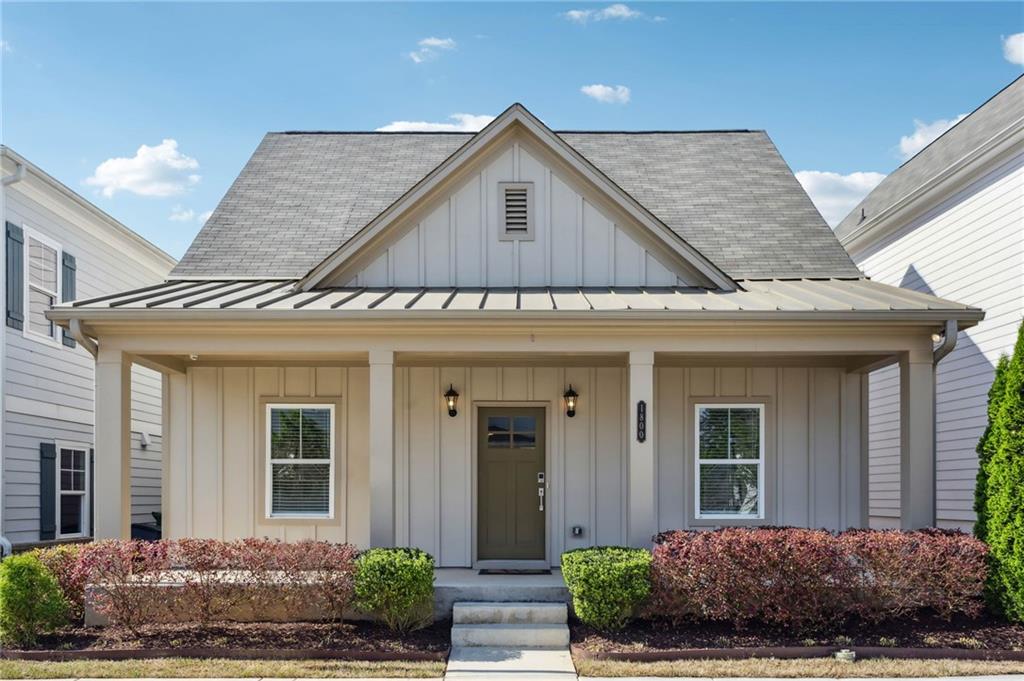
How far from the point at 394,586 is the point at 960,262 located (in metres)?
8.53

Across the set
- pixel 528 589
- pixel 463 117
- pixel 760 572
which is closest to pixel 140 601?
pixel 528 589

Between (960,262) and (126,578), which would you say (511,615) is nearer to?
(126,578)

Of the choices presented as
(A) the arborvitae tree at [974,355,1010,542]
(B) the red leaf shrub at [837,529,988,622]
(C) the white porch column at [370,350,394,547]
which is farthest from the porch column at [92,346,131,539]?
(A) the arborvitae tree at [974,355,1010,542]

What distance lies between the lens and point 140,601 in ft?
27.7

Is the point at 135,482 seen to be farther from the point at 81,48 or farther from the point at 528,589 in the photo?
the point at 528,589

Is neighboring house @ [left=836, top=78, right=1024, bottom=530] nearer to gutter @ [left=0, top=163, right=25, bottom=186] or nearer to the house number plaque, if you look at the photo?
the house number plaque

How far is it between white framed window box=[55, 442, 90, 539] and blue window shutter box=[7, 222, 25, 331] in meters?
2.21

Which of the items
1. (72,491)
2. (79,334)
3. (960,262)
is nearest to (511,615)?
(79,334)

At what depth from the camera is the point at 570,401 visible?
11.0 m

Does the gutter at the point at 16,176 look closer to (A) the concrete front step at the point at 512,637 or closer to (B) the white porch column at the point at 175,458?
(B) the white porch column at the point at 175,458

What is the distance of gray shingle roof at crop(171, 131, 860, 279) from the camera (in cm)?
1187

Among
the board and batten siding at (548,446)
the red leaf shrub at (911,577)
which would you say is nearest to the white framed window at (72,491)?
the board and batten siding at (548,446)

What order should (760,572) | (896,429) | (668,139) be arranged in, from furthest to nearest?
(668,139)
(896,429)
(760,572)

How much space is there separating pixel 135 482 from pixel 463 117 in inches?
412
